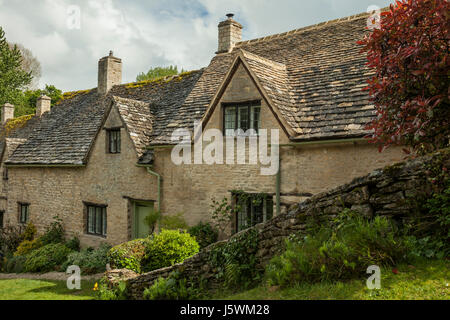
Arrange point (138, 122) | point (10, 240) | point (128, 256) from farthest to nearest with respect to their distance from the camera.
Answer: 1. point (10, 240)
2. point (138, 122)
3. point (128, 256)

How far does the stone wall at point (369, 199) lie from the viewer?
5445 mm

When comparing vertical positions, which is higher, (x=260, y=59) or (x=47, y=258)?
(x=260, y=59)

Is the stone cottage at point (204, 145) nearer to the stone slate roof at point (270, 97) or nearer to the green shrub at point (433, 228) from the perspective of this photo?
the stone slate roof at point (270, 97)

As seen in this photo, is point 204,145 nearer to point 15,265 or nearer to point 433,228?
point 433,228

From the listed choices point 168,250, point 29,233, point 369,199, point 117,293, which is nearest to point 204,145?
point 168,250

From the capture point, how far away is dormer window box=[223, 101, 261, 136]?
39.1 ft

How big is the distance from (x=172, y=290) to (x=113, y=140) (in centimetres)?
993

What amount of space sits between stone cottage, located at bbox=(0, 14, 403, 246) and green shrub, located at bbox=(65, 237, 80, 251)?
0.92ft

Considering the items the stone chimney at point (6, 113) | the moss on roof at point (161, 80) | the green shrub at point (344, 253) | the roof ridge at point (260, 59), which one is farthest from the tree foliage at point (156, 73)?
the green shrub at point (344, 253)

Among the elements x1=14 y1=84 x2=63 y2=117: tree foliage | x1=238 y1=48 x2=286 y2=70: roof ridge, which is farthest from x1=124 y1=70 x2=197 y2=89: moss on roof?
x1=14 y1=84 x2=63 y2=117: tree foliage

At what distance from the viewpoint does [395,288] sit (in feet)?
15.0

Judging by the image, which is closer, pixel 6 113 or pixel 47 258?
pixel 47 258

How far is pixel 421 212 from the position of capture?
17.8ft

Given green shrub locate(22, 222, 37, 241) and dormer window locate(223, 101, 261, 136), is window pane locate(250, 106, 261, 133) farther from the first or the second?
green shrub locate(22, 222, 37, 241)
